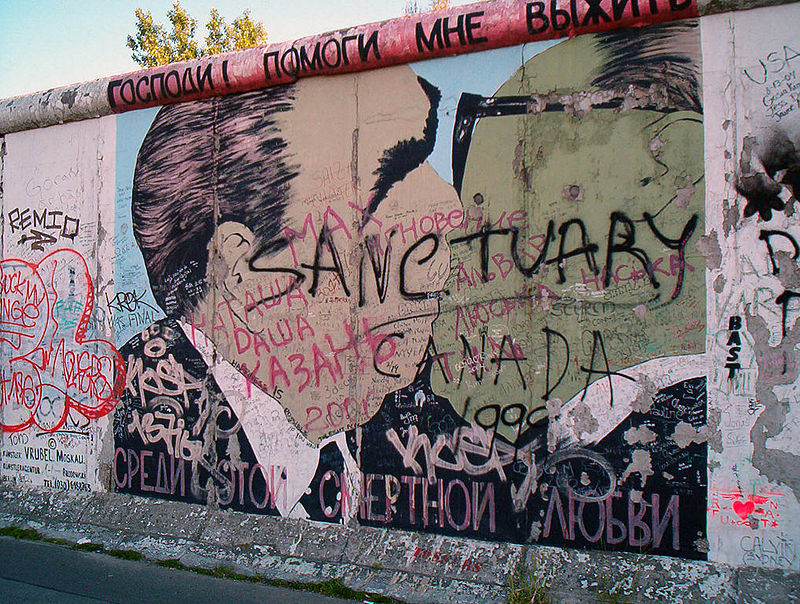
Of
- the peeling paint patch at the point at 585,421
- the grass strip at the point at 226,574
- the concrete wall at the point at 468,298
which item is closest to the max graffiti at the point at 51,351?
the concrete wall at the point at 468,298

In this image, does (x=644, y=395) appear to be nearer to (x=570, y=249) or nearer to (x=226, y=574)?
(x=570, y=249)

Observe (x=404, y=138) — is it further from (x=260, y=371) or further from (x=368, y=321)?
(x=260, y=371)

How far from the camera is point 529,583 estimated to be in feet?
15.6

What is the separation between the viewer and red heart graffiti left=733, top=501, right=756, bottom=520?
4.56 metres

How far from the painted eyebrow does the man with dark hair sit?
0.5 inches

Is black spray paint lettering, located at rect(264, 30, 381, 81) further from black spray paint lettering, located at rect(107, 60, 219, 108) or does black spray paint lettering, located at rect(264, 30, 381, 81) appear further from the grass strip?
the grass strip

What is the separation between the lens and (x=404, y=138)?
576 cm

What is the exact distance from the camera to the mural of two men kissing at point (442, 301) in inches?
193

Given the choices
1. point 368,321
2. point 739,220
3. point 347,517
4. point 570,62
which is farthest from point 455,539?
point 570,62

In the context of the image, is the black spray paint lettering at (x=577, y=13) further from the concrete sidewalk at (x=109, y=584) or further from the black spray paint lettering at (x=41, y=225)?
the black spray paint lettering at (x=41, y=225)

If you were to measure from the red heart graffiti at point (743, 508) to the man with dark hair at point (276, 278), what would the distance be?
2.55 meters

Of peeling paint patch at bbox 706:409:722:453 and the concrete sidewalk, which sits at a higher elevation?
peeling paint patch at bbox 706:409:722:453

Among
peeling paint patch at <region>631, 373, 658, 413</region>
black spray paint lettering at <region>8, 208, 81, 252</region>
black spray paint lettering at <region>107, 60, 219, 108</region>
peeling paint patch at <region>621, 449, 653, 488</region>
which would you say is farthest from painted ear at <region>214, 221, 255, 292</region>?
peeling paint patch at <region>621, 449, 653, 488</region>

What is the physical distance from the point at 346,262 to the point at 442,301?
98cm
